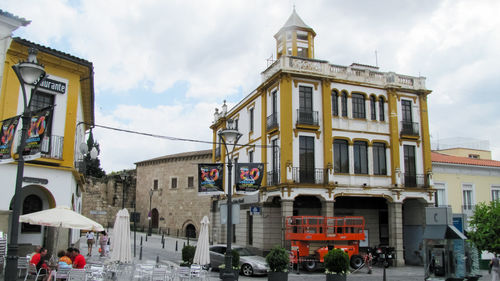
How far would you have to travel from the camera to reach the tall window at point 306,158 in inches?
1001

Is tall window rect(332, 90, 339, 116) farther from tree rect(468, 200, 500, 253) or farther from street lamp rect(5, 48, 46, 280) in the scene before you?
street lamp rect(5, 48, 46, 280)

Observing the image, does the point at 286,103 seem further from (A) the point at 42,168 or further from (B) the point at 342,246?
(A) the point at 42,168

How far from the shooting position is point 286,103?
2541cm

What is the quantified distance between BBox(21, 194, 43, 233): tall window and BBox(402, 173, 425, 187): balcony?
2106 centimetres

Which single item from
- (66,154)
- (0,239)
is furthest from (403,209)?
(0,239)

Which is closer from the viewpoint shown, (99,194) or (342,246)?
(342,246)

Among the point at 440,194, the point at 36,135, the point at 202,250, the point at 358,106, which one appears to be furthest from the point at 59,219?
the point at 440,194

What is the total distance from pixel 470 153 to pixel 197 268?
33636 mm

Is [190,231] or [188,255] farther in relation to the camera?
[190,231]

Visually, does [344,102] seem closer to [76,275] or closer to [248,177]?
[248,177]

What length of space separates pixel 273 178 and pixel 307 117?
13.7 ft

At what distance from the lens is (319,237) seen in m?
22.7

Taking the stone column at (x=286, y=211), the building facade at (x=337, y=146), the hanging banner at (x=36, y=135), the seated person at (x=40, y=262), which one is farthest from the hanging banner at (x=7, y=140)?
the stone column at (x=286, y=211)

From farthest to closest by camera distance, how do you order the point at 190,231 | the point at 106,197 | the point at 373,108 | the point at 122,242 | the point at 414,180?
the point at 106,197 → the point at 190,231 → the point at 373,108 → the point at 414,180 → the point at 122,242
